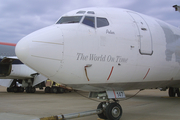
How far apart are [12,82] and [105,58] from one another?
1917 centimetres

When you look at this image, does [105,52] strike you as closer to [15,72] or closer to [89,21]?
[89,21]

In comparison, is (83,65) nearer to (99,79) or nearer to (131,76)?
(99,79)

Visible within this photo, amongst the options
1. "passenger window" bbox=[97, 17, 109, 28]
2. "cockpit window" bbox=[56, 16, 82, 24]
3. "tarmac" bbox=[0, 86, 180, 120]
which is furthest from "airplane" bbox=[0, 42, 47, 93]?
"passenger window" bbox=[97, 17, 109, 28]

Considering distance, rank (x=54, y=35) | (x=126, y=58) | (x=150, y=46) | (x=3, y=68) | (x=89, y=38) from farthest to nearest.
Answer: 1. (x=3, y=68)
2. (x=150, y=46)
3. (x=126, y=58)
4. (x=89, y=38)
5. (x=54, y=35)

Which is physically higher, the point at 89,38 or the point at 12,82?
the point at 89,38

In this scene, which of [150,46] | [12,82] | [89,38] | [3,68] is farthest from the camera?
[12,82]

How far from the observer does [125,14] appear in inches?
265

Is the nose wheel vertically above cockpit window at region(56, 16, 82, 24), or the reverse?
cockpit window at region(56, 16, 82, 24)

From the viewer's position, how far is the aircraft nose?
4.86m

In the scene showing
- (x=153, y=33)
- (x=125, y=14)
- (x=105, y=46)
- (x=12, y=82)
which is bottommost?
(x=12, y=82)

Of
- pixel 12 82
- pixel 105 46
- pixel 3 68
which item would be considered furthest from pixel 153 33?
pixel 12 82

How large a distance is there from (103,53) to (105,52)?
78 millimetres

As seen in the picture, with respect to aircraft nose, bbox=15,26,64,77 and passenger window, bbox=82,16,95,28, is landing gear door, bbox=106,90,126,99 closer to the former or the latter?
aircraft nose, bbox=15,26,64,77

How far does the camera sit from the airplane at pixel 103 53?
16.4 ft
